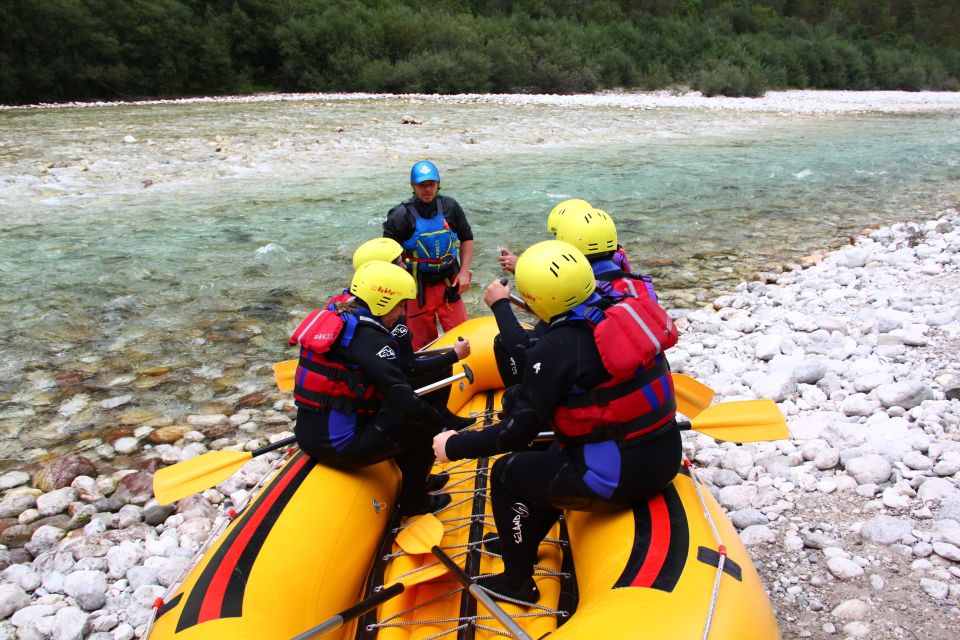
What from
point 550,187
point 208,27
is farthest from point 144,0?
point 550,187

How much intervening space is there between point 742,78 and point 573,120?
13227 millimetres

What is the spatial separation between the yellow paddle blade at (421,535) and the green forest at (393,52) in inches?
872

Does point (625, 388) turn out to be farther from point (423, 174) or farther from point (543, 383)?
point (423, 174)

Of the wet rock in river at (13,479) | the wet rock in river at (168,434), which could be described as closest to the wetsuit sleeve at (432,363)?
the wet rock in river at (168,434)

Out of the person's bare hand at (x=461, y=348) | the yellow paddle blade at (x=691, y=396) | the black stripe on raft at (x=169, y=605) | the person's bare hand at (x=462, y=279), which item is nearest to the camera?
the black stripe on raft at (x=169, y=605)

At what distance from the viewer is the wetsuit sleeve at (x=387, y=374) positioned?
2.64 metres

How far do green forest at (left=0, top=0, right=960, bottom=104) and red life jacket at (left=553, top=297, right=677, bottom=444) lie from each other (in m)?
22.3

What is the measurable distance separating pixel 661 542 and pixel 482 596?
58 cm

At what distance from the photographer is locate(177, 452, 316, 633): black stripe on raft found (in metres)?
2.05

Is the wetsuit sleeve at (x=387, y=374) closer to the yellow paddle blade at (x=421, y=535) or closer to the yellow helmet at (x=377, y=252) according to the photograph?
the yellow paddle blade at (x=421, y=535)

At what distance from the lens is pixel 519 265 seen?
235 cm

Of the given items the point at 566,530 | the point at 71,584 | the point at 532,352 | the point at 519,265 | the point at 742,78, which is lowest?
the point at 71,584

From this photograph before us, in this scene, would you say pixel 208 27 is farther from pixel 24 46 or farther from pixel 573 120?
pixel 573 120

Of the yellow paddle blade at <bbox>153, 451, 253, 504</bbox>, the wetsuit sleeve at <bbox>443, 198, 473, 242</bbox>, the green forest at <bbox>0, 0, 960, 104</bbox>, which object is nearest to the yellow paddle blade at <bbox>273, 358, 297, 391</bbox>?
the yellow paddle blade at <bbox>153, 451, 253, 504</bbox>
